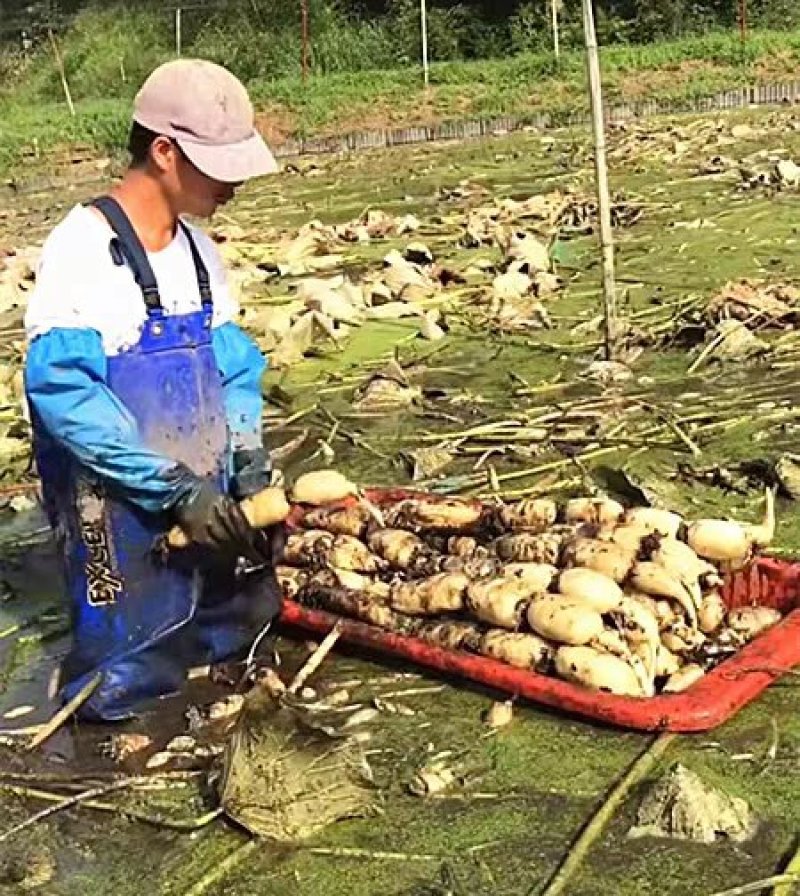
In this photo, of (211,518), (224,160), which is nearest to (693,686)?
(211,518)

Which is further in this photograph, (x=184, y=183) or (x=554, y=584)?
(x=554, y=584)

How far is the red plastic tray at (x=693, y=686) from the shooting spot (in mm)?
3283

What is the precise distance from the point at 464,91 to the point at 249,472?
1956 cm

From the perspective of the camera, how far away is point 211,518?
11.5 ft

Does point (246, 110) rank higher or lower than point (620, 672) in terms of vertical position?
higher

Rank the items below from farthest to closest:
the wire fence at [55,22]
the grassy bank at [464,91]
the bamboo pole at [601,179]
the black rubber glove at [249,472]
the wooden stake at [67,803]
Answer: the wire fence at [55,22] < the grassy bank at [464,91] < the bamboo pole at [601,179] < the black rubber glove at [249,472] < the wooden stake at [67,803]

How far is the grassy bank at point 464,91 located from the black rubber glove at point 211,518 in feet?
57.5

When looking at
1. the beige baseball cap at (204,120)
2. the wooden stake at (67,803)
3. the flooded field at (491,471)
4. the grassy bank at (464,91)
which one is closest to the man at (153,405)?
the beige baseball cap at (204,120)

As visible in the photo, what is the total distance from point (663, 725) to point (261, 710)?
0.88m

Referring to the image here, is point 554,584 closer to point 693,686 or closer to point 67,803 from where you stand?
point 693,686

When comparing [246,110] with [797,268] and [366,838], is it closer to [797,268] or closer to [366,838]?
[366,838]

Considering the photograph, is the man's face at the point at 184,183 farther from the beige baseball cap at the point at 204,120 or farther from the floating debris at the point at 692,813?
the floating debris at the point at 692,813

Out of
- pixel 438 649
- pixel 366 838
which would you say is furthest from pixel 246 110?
pixel 366 838

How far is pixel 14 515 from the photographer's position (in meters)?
5.37
